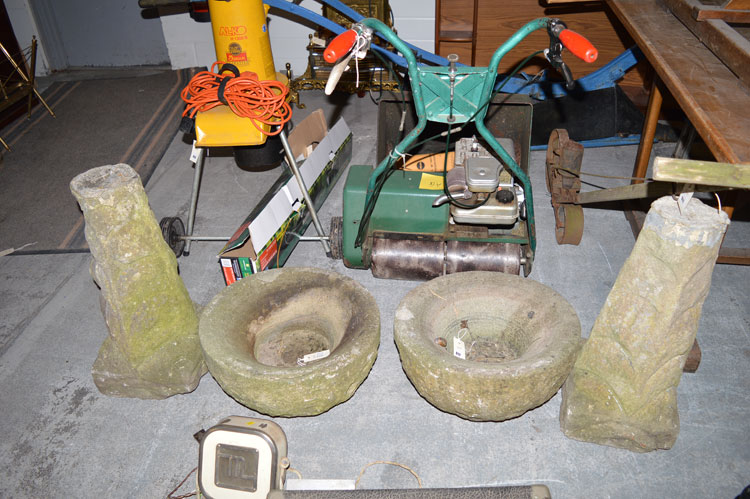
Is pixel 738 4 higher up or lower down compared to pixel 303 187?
higher up

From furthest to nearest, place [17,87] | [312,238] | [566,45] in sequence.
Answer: [17,87] < [312,238] < [566,45]

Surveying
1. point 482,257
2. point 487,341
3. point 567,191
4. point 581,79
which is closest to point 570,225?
point 567,191

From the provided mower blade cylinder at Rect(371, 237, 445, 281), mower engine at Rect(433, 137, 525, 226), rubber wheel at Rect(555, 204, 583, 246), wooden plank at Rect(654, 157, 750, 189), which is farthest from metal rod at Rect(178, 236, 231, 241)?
wooden plank at Rect(654, 157, 750, 189)

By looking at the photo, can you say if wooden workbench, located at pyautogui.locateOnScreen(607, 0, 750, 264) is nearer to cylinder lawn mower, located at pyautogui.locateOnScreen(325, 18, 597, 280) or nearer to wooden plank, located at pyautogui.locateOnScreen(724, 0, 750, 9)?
wooden plank, located at pyautogui.locateOnScreen(724, 0, 750, 9)

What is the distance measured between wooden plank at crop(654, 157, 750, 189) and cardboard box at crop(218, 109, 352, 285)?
6.14 feet

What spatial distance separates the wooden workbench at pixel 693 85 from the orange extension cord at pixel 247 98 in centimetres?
191

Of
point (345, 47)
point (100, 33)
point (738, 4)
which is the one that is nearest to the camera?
point (345, 47)

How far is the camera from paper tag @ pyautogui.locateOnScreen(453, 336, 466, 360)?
2508 millimetres

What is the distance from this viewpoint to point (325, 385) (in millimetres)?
2207

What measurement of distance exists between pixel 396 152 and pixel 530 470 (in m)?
1.48

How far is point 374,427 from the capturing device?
8.16 ft

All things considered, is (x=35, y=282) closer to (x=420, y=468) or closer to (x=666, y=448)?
(x=420, y=468)

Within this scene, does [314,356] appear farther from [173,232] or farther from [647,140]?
[647,140]

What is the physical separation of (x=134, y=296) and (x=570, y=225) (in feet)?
7.92
